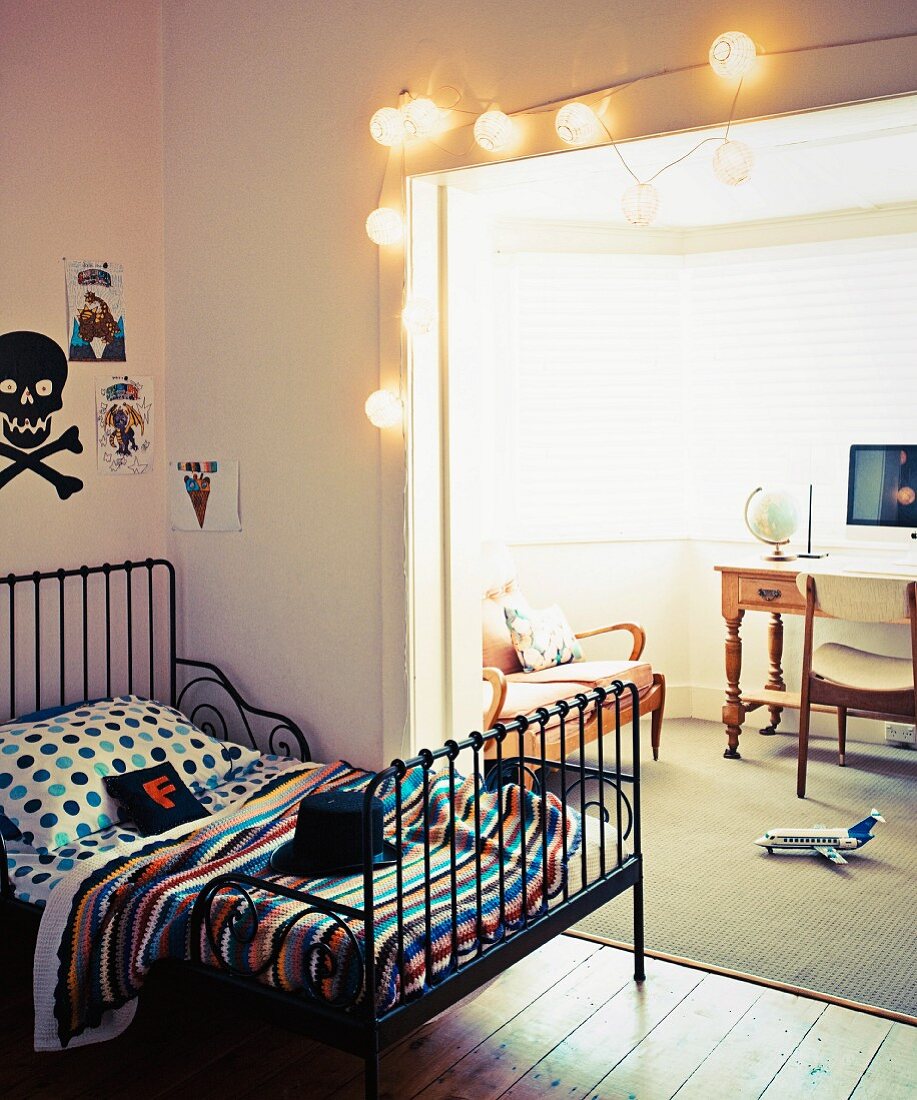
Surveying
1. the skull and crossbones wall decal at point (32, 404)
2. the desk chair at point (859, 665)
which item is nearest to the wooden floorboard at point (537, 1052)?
the skull and crossbones wall decal at point (32, 404)

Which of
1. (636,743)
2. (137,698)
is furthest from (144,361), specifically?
(636,743)

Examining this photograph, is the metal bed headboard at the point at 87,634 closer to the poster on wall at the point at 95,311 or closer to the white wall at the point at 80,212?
the white wall at the point at 80,212

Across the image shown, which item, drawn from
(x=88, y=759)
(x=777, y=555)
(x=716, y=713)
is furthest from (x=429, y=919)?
(x=716, y=713)

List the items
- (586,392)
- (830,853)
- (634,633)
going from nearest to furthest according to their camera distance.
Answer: (830,853), (634,633), (586,392)

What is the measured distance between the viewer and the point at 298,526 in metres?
3.48

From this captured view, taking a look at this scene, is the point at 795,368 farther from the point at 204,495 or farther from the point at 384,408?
the point at 204,495

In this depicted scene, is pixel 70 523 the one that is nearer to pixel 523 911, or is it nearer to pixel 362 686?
pixel 362 686

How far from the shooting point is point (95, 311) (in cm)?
355

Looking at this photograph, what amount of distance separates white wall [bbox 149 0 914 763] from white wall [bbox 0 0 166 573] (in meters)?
0.07

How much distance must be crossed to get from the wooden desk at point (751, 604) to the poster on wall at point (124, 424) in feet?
8.09

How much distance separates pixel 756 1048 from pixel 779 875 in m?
1.11

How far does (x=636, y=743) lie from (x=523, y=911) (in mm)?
503

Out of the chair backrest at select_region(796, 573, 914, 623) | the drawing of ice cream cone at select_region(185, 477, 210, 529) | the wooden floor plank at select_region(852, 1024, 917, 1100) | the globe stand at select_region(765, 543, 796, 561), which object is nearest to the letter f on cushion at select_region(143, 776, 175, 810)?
the drawing of ice cream cone at select_region(185, 477, 210, 529)

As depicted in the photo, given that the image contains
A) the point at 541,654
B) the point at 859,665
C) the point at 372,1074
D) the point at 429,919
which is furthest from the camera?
the point at 541,654
